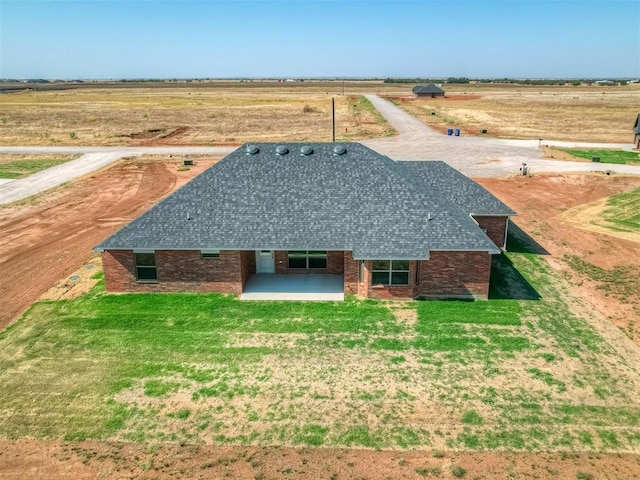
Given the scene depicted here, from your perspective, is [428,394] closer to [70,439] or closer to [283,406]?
[283,406]

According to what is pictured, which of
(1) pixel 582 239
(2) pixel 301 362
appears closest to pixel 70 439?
(2) pixel 301 362

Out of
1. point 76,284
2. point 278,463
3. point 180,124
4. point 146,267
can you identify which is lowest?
point 278,463

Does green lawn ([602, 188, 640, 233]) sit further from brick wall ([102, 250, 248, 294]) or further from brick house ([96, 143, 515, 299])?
brick wall ([102, 250, 248, 294])

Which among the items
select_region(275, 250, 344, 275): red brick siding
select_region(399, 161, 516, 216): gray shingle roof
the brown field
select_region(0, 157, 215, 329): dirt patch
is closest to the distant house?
the brown field

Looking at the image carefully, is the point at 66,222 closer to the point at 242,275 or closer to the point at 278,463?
the point at 242,275

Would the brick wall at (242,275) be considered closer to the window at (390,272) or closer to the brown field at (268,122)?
the window at (390,272)

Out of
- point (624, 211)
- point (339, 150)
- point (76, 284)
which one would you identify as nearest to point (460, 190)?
point (339, 150)
